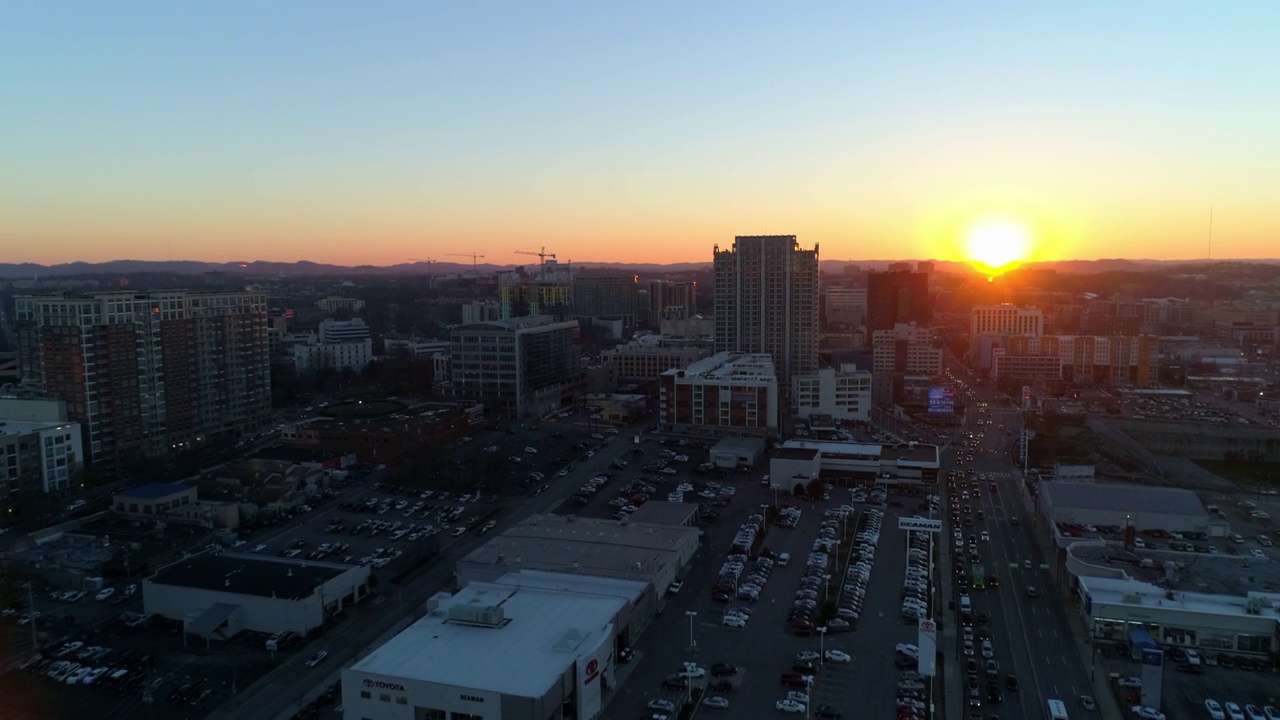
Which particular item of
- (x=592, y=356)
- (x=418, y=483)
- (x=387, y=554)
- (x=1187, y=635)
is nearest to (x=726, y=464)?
(x=418, y=483)

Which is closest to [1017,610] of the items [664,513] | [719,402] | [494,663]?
[664,513]

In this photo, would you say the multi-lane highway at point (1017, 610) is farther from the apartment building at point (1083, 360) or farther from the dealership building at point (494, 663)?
the apartment building at point (1083, 360)

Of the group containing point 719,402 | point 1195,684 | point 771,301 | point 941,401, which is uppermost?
point 771,301

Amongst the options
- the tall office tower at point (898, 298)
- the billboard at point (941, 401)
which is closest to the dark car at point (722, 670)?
the billboard at point (941, 401)

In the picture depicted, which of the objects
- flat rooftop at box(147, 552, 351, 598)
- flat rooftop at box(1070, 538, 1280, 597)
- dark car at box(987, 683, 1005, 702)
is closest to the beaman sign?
flat rooftop at box(1070, 538, 1280, 597)

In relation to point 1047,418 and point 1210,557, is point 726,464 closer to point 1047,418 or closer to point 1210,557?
point 1210,557

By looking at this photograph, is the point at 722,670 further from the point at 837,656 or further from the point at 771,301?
the point at 771,301

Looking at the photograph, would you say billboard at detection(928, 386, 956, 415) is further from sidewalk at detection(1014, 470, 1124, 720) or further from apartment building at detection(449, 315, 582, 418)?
apartment building at detection(449, 315, 582, 418)
